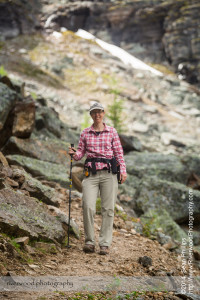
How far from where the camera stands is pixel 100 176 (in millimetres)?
6016

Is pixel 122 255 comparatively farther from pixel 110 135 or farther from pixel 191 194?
pixel 191 194

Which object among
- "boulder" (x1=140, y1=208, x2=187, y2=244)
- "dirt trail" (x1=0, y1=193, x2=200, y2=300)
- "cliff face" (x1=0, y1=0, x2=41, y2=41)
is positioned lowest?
"dirt trail" (x1=0, y1=193, x2=200, y2=300)

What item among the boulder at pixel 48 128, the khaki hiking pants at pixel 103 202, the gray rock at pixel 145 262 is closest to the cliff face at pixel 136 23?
the boulder at pixel 48 128

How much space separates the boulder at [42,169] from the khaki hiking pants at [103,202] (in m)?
4.07

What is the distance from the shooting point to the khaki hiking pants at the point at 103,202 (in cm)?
584

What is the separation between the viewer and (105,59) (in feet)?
217

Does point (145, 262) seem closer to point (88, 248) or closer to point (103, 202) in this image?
point (88, 248)

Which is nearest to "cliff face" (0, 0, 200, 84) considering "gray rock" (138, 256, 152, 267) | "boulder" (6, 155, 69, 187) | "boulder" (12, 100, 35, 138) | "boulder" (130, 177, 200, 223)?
"boulder" (12, 100, 35, 138)

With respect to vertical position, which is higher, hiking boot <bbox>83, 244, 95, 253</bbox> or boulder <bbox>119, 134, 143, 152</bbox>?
boulder <bbox>119, 134, 143, 152</bbox>

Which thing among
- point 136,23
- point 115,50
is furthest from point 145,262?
point 136,23

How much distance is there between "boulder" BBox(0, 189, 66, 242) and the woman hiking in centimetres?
73

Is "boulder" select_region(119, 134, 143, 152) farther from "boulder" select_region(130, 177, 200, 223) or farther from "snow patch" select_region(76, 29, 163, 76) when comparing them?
"snow patch" select_region(76, 29, 163, 76)

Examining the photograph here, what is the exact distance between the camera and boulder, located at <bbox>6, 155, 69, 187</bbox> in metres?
9.47

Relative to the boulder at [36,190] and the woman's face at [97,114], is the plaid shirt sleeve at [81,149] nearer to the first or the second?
the woman's face at [97,114]
